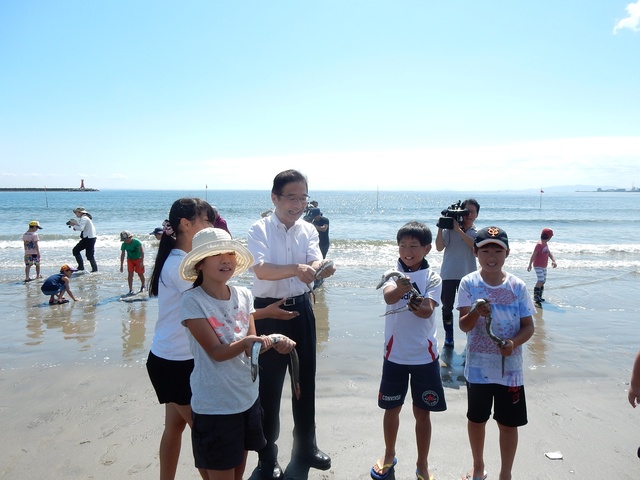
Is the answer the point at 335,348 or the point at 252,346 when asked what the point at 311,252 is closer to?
the point at 252,346

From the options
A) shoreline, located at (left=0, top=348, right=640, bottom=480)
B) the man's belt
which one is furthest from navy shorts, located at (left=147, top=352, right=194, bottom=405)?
shoreline, located at (left=0, top=348, right=640, bottom=480)

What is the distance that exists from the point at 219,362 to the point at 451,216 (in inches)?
146

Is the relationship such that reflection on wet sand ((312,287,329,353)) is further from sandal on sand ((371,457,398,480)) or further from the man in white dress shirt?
sandal on sand ((371,457,398,480))

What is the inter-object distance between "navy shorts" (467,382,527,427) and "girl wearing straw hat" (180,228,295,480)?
4.59ft

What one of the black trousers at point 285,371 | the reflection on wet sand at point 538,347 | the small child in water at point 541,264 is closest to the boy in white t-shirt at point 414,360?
the black trousers at point 285,371

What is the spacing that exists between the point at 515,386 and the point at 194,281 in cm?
214

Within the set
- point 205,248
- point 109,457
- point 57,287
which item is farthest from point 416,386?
point 57,287

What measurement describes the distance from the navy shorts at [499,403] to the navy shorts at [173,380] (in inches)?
72.2

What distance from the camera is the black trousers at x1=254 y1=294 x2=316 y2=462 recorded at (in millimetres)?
3082

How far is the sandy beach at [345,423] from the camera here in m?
3.19

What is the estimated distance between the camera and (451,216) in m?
5.21

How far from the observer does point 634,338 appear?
6.23m

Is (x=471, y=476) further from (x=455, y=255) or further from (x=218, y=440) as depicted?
(x=455, y=255)

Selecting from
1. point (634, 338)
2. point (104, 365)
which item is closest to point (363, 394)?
point (104, 365)
